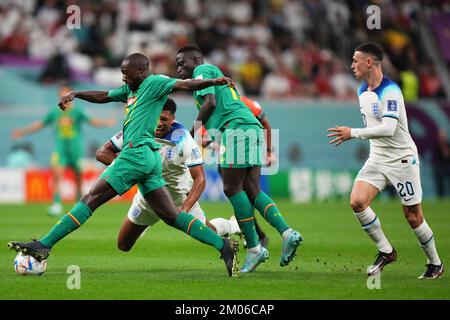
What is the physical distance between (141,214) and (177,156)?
78 centimetres

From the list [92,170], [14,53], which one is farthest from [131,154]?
[14,53]

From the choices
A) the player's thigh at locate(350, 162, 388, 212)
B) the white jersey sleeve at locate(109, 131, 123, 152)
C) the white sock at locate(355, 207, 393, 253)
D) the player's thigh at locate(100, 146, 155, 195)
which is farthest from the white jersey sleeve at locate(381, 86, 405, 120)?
the white jersey sleeve at locate(109, 131, 123, 152)

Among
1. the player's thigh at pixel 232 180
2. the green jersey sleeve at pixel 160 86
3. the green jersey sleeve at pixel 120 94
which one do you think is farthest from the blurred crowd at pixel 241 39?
the green jersey sleeve at pixel 160 86

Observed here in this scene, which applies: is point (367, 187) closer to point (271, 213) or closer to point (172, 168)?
point (271, 213)

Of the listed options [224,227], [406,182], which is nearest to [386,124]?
[406,182]

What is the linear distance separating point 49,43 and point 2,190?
4360 mm

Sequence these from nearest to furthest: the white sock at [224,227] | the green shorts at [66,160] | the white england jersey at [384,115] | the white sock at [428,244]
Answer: the white england jersey at [384,115] → the white sock at [428,244] → the white sock at [224,227] → the green shorts at [66,160]

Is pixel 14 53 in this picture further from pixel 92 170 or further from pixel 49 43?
pixel 92 170

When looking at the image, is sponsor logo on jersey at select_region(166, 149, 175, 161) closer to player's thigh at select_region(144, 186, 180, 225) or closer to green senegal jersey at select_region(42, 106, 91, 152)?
player's thigh at select_region(144, 186, 180, 225)

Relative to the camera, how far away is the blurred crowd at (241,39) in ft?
80.4

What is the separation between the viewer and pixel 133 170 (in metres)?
8.63

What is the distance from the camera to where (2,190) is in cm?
2350

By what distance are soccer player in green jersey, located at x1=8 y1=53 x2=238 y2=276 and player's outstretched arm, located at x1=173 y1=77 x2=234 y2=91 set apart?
7.2 inches

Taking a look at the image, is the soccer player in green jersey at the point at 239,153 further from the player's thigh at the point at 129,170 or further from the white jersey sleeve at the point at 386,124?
the white jersey sleeve at the point at 386,124
